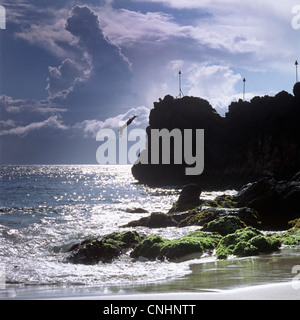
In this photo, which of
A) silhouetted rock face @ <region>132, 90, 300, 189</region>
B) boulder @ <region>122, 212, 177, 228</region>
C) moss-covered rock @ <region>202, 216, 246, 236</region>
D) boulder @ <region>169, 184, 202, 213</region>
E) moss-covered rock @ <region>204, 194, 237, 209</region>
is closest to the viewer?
moss-covered rock @ <region>202, 216, 246, 236</region>

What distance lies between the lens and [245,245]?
10562 millimetres

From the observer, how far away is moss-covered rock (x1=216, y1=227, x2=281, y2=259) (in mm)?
10344

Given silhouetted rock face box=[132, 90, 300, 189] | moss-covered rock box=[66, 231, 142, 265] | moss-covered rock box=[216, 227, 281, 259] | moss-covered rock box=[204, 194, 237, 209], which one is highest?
silhouetted rock face box=[132, 90, 300, 189]

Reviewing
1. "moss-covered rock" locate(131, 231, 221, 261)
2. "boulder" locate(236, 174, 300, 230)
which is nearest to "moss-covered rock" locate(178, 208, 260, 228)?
"boulder" locate(236, 174, 300, 230)

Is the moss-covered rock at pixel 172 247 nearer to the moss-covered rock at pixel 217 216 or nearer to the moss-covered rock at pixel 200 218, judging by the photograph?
the moss-covered rock at pixel 217 216

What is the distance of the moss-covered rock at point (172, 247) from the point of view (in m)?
11.2

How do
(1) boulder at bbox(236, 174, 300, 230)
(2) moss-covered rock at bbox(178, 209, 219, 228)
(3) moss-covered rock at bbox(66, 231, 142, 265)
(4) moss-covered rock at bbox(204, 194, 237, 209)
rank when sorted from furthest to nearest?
(4) moss-covered rock at bbox(204, 194, 237, 209), (1) boulder at bbox(236, 174, 300, 230), (2) moss-covered rock at bbox(178, 209, 219, 228), (3) moss-covered rock at bbox(66, 231, 142, 265)

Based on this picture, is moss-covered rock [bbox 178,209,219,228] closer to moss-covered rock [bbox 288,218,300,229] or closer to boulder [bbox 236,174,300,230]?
boulder [bbox 236,174,300,230]

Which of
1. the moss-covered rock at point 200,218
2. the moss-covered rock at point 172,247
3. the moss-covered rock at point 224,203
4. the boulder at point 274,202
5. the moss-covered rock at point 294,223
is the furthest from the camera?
the moss-covered rock at point 224,203

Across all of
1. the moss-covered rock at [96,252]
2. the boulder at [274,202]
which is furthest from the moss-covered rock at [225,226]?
the moss-covered rock at [96,252]

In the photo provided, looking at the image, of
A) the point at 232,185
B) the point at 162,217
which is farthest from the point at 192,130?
the point at 162,217

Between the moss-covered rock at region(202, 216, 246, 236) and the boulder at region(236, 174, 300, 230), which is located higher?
the boulder at region(236, 174, 300, 230)

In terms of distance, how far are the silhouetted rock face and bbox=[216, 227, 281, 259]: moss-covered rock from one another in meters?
59.9

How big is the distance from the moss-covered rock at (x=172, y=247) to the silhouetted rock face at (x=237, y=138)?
5993 centimetres
